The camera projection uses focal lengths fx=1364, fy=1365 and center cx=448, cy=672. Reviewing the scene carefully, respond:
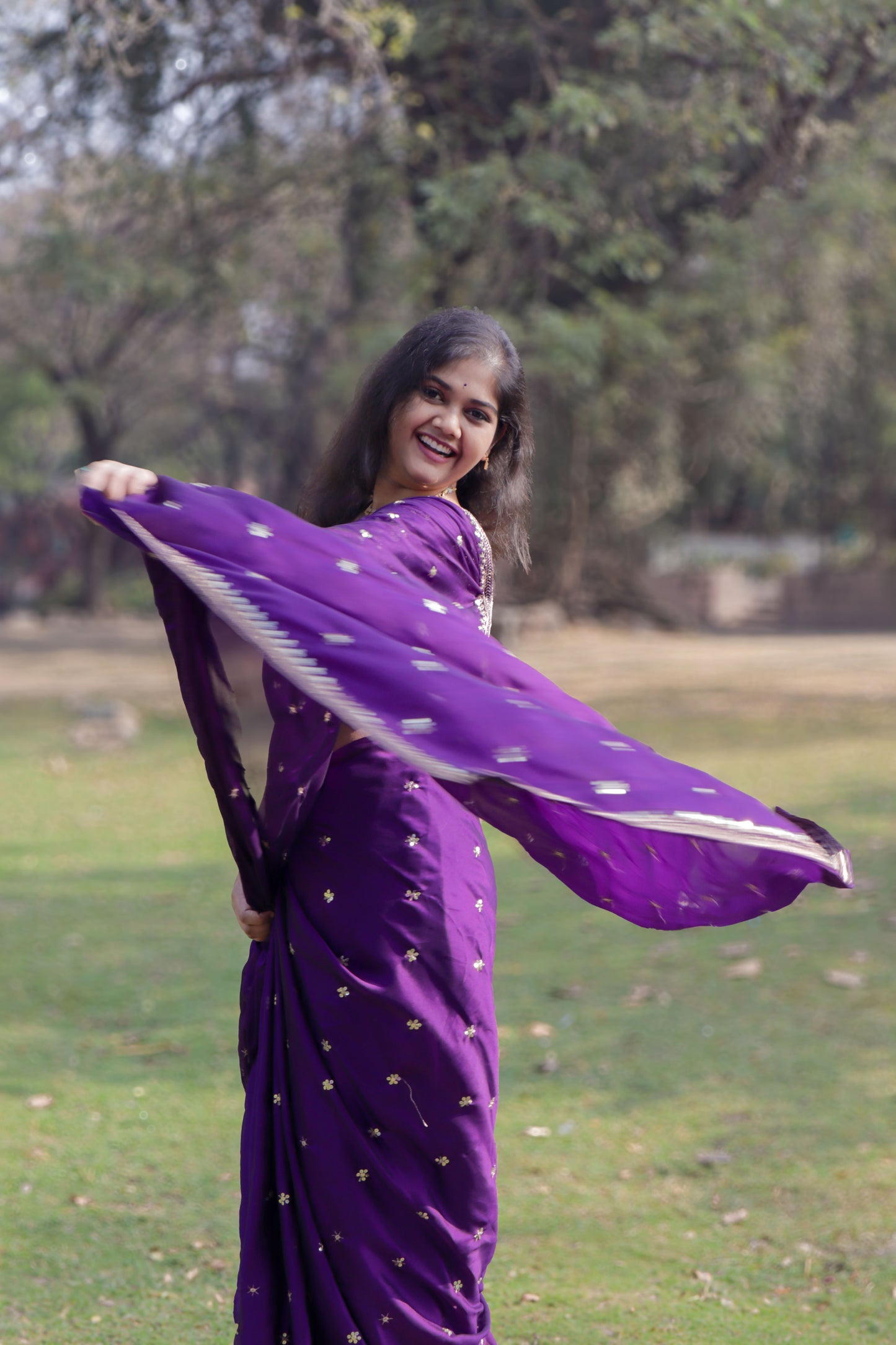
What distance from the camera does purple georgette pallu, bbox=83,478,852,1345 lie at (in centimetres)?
183

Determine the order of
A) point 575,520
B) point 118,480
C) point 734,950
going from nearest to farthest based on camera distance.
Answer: point 118,480
point 734,950
point 575,520

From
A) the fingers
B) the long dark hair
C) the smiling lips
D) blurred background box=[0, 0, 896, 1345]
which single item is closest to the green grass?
blurred background box=[0, 0, 896, 1345]

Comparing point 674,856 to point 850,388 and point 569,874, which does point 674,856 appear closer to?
point 569,874

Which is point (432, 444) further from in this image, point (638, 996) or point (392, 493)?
point (638, 996)

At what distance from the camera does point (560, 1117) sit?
3.74 meters

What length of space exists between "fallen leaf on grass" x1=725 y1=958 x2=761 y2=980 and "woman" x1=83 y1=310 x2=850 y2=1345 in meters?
3.03

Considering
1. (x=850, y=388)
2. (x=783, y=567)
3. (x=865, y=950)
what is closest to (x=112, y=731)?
(x=865, y=950)

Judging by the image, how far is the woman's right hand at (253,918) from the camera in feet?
6.70

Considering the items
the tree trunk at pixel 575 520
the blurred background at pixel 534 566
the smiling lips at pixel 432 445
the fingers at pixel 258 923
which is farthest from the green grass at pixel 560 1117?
the tree trunk at pixel 575 520

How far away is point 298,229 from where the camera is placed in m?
11.8

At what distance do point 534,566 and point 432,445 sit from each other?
14.7 m

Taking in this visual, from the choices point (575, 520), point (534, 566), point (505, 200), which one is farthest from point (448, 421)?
point (534, 566)

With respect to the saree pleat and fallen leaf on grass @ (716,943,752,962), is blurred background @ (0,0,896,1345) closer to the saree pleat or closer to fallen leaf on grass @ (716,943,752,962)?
fallen leaf on grass @ (716,943,752,962)

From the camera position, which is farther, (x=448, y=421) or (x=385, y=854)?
(x=448, y=421)
